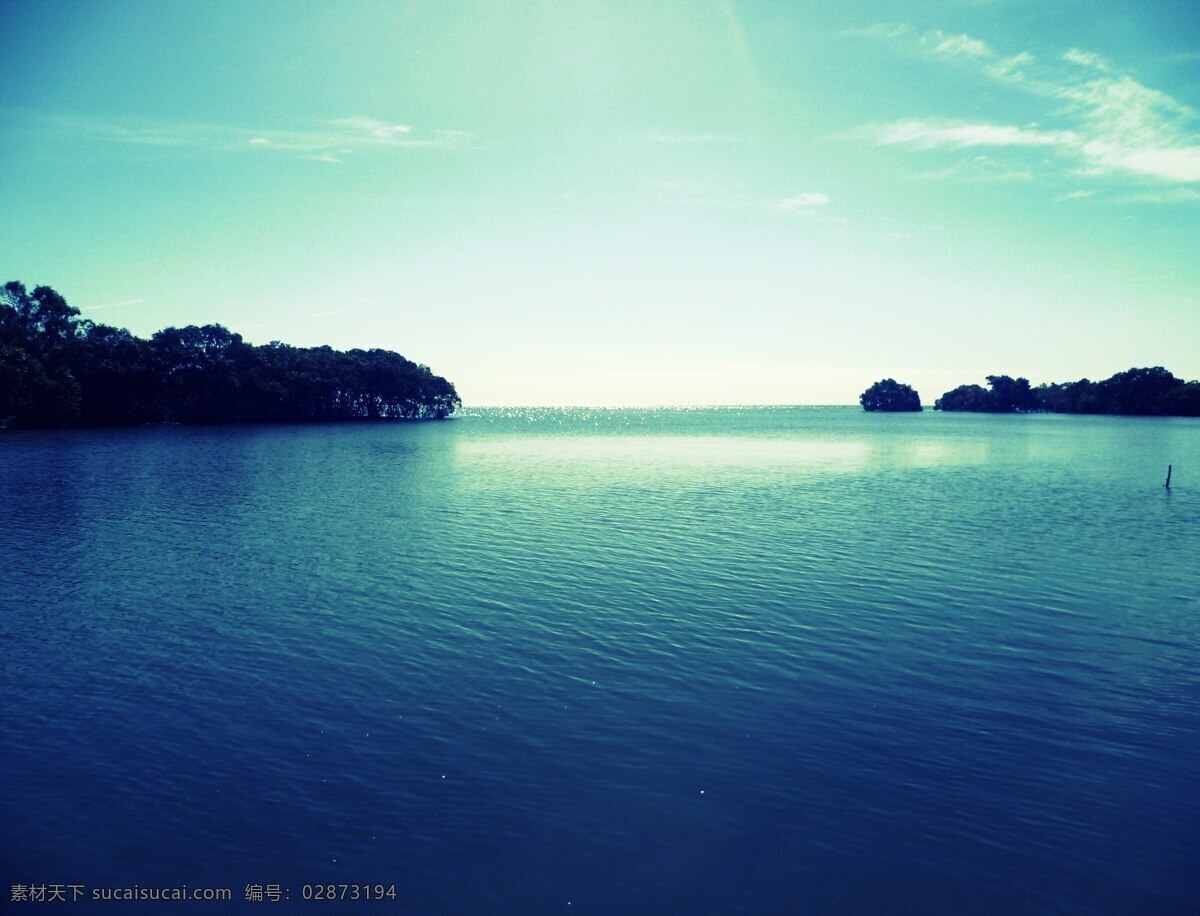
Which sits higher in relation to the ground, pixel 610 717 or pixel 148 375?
pixel 148 375

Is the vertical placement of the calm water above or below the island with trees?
below

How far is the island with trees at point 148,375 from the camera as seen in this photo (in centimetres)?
11138

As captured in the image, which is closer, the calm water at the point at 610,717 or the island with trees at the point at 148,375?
the calm water at the point at 610,717

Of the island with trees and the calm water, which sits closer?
the calm water

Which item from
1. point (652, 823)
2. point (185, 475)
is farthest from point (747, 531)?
point (185, 475)

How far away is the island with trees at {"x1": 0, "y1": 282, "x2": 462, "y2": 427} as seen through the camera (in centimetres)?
11138

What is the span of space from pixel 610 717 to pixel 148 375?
490ft

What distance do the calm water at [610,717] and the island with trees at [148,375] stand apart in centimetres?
10105

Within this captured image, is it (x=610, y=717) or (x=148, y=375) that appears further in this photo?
(x=148, y=375)

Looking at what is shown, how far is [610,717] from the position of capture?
1415cm

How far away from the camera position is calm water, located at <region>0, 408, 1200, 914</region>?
9.81 m

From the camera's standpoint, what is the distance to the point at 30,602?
866 inches

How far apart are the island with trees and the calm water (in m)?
101

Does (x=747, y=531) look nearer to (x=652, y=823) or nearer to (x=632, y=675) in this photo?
(x=632, y=675)
